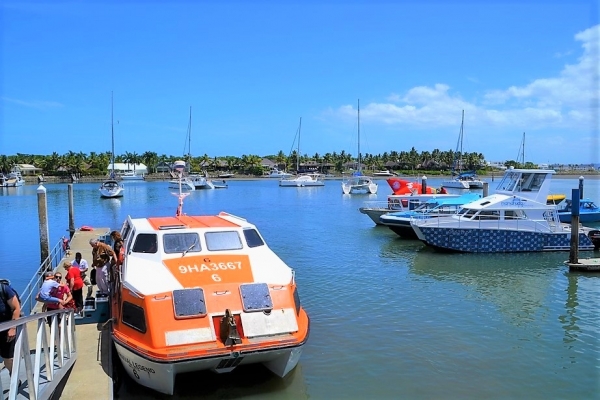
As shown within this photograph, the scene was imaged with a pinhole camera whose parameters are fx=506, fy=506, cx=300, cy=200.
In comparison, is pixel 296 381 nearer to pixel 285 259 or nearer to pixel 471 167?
pixel 285 259

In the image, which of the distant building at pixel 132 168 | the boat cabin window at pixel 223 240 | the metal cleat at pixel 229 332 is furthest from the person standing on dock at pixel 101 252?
the distant building at pixel 132 168

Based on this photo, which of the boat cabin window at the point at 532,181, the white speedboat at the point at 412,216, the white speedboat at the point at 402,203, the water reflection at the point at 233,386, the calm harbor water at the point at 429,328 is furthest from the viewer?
the white speedboat at the point at 402,203

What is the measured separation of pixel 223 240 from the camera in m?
12.2

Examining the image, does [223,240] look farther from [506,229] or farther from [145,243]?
[506,229]

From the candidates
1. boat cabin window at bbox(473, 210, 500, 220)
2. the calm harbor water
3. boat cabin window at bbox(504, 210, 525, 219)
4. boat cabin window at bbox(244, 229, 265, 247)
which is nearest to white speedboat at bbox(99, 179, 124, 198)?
the calm harbor water

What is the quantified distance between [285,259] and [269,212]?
94.2 ft

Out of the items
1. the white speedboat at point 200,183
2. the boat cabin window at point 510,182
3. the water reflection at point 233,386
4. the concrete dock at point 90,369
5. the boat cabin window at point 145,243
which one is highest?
the boat cabin window at point 510,182

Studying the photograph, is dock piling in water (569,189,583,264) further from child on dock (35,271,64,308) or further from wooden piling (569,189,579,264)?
child on dock (35,271,64,308)

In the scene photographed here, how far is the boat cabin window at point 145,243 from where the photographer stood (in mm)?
11771

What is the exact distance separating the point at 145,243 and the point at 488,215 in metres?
20.3

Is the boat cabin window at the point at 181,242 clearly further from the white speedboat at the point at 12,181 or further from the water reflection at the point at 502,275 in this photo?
the white speedboat at the point at 12,181

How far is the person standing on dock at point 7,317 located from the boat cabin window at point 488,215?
2359cm

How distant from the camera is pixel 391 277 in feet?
71.8

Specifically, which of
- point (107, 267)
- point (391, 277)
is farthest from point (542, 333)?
point (107, 267)
